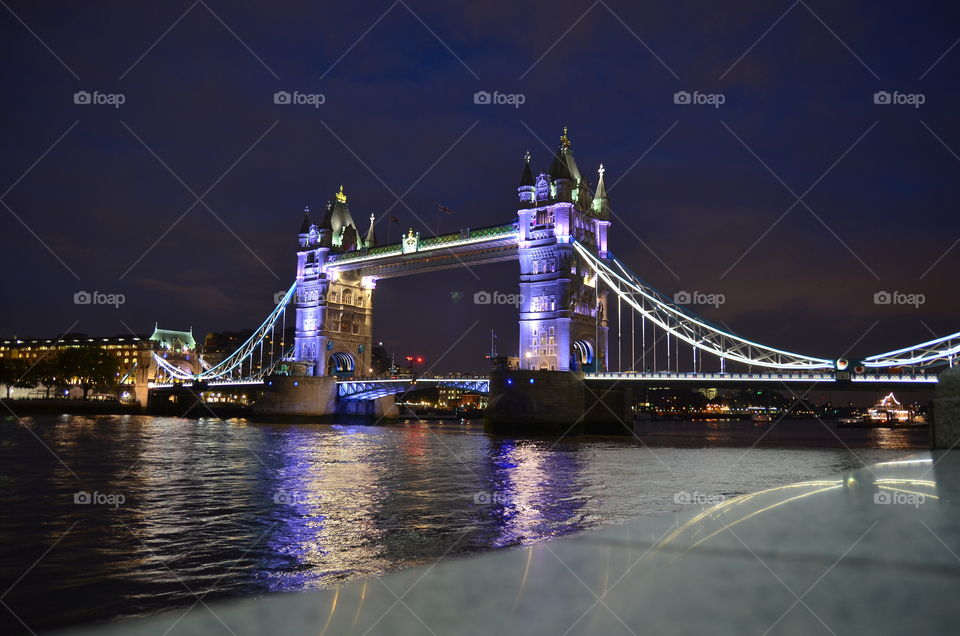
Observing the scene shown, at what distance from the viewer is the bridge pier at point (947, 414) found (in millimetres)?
6045

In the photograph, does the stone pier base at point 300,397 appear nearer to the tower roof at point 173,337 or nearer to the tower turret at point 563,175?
the tower turret at point 563,175

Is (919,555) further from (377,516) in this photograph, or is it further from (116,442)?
(116,442)

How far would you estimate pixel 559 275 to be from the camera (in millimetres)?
48625

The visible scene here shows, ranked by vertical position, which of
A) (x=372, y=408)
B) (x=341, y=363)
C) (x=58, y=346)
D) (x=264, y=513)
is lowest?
(x=372, y=408)

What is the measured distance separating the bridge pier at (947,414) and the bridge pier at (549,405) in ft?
120

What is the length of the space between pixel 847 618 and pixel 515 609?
1.12 meters

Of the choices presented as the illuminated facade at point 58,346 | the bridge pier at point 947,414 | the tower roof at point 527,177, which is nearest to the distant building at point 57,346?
the illuminated facade at point 58,346

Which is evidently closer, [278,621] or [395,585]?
[278,621]

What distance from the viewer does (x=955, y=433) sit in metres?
6.01

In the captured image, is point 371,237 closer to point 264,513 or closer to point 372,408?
point 372,408

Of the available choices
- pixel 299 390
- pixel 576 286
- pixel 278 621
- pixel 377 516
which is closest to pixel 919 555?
pixel 278 621

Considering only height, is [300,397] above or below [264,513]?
above

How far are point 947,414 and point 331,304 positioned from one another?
64.6 metres

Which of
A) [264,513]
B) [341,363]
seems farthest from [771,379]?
[341,363]
